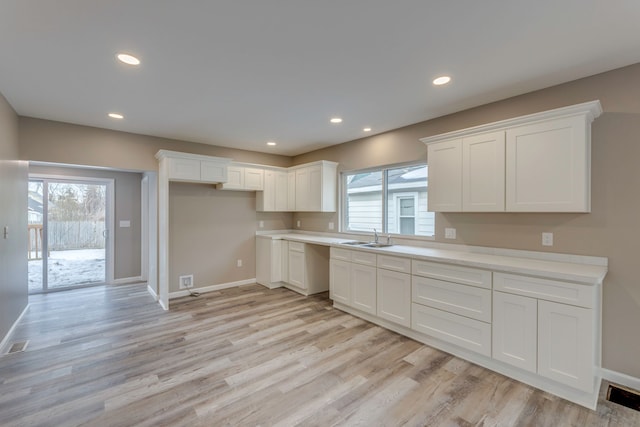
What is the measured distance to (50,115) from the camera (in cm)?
346

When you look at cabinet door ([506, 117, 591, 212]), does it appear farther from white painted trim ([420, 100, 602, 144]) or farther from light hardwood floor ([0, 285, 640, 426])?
light hardwood floor ([0, 285, 640, 426])

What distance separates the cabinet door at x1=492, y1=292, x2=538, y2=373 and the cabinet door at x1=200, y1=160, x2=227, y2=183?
154 inches

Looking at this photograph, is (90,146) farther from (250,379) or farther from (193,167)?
(250,379)

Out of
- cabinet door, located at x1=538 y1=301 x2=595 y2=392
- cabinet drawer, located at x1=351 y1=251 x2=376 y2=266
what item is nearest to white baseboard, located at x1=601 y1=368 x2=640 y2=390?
cabinet door, located at x1=538 y1=301 x2=595 y2=392

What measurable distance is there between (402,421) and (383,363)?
727 mm

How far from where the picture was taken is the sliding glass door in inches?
190

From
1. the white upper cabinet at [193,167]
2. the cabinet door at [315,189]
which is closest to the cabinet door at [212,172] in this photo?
the white upper cabinet at [193,167]

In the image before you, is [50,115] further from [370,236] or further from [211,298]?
[370,236]

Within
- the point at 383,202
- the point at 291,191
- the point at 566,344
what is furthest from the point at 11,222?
the point at 566,344

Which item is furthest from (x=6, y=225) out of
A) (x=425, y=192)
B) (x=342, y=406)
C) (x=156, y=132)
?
(x=425, y=192)

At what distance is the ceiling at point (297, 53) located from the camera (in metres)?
1.72

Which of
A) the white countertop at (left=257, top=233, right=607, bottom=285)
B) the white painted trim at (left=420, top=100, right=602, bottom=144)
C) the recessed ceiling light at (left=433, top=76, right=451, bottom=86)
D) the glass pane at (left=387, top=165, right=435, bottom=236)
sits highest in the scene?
the recessed ceiling light at (left=433, top=76, right=451, bottom=86)

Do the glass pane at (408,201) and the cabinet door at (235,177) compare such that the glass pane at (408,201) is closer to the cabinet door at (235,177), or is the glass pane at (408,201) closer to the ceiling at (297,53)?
the ceiling at (297,53)

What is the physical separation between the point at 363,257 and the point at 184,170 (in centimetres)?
283
